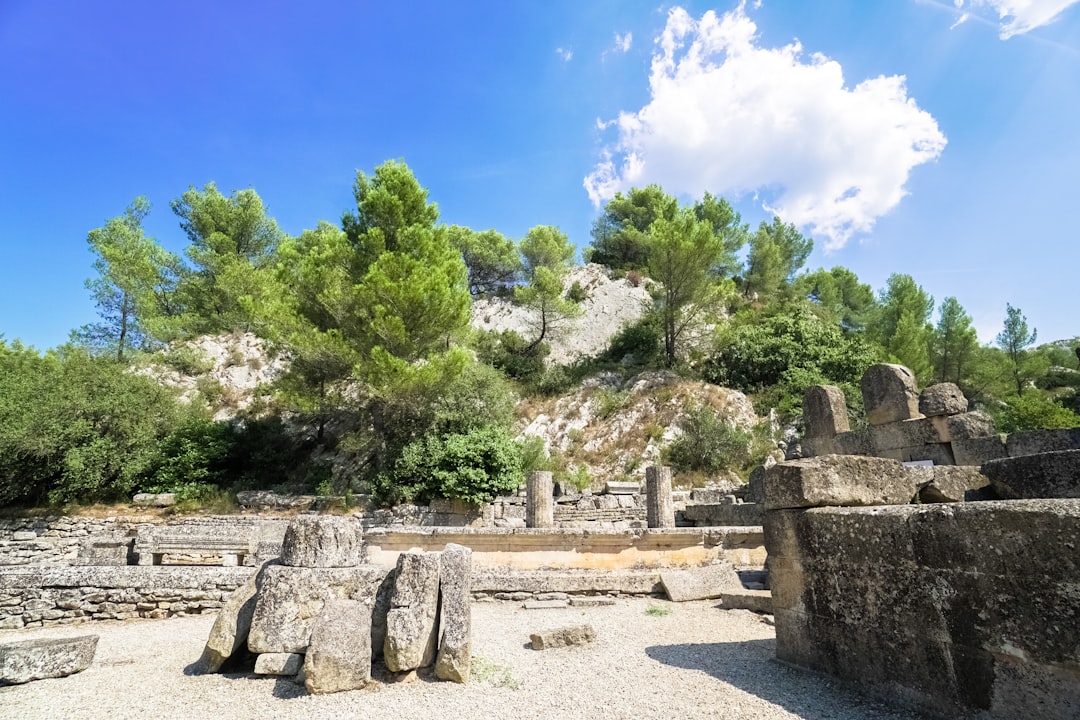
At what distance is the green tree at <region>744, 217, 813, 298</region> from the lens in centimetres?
3506

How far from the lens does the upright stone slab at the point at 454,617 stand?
4086mm

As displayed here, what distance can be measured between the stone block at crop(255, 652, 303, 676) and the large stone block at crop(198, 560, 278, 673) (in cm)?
28

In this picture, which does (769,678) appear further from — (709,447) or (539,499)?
(709,447)

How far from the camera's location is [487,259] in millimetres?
39844

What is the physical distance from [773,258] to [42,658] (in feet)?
125

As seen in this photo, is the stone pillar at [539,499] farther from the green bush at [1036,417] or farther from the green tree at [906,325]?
the green tree at [906,325]

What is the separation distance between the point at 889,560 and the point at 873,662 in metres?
0.67

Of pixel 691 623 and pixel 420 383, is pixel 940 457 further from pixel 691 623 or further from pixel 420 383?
pixel 420 383

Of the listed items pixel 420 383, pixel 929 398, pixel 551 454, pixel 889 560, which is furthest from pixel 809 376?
pixel 889 560

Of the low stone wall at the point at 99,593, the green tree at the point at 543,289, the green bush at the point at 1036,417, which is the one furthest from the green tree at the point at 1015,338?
the low stone wall at the point at 99,593

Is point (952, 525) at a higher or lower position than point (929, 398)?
lower

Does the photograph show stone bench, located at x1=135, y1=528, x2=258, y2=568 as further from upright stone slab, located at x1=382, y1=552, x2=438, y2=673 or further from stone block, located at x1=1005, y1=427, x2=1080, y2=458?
stone block, located at x1=1005, y1=427, x2=1080, y2=458

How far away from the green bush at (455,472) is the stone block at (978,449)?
10.8 m

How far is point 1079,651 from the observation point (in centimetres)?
248
